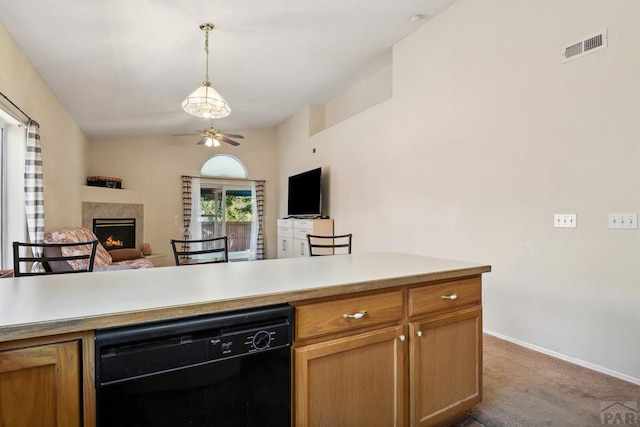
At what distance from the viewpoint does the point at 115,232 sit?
6402mm

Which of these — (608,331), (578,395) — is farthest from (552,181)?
(578,395)

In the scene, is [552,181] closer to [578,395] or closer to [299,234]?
[578,395]

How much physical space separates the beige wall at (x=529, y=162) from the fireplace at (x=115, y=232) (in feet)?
17.4

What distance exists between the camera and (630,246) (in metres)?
2.22

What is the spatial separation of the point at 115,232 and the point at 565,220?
7100 mm

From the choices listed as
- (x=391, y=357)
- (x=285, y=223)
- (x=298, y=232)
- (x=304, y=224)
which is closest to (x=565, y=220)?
(x=391, y=357)

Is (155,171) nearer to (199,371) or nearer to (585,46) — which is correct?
(199,371)

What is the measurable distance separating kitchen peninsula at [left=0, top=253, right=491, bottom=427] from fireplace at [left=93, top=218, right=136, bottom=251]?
5.54 meters

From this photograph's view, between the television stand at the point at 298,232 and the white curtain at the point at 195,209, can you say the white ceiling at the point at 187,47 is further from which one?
the television stand at the point at 298,232

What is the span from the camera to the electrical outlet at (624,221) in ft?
7.18

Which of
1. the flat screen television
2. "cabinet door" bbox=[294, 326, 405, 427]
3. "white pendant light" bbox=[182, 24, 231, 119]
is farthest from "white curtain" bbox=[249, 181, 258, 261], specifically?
"cabinet door" bbox=[294, 326, 405, 427]

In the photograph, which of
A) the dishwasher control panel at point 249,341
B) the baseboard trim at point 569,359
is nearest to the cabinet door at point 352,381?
the dishwasher control panel at point 249,341

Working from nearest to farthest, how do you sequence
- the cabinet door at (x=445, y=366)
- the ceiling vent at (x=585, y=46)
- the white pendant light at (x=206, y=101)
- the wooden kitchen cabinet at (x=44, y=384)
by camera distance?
the wooden kitchen cabinet at (x=44, y=384)
the cabinet door at (x=445, y=366)
the ceiling vent at (x=585, y=46)
the white pendant light at (x=206, y=101)

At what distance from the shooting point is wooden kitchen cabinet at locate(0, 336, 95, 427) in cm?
80
